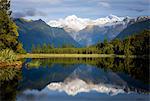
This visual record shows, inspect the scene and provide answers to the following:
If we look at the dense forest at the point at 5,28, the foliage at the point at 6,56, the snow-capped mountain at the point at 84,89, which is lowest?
the snow-capped mountain at the point at 84,89

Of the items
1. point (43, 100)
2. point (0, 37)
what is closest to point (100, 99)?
point (43, 100)

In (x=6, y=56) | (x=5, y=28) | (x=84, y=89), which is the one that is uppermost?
(x=5, y=28)

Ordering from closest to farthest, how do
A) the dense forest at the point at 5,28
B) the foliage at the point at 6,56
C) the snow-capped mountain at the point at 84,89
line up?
1. the snow-capped mountain at the point at 84,89
2. the foliage at the point at 6,56
3. the dense forest at the point at 5,28

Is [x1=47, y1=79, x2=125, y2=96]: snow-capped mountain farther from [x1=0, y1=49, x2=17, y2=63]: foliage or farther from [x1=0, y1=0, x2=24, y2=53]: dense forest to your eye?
[x1=0, y1=0, x2=24, y2=53]: dense forest

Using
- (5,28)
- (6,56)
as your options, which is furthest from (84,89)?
(5,28)

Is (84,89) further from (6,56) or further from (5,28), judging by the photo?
(5,28)

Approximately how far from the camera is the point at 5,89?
127ft

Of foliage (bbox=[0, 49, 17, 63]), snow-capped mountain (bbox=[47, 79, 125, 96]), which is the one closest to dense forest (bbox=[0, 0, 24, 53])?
foliage (bbox=[0, 49, 17, 63])

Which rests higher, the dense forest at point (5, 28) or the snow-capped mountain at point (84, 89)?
the dense forest at point (5, 28)

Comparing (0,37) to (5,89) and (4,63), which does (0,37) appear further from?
(5,89)

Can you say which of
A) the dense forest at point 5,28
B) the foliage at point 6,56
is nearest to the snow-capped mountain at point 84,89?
the foliage at point 6,56

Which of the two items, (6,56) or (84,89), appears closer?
(84,89)

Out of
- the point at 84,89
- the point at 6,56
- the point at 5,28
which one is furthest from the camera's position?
the point at 5,28

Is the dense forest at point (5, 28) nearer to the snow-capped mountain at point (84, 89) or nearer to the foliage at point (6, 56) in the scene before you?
the foliage at point (6, 56)
